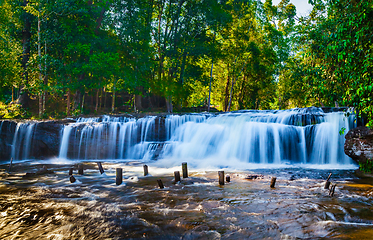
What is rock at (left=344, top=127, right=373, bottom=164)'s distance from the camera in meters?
11.6

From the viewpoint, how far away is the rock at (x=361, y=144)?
1158 cm

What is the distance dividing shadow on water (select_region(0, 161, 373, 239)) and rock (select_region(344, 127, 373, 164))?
139cm

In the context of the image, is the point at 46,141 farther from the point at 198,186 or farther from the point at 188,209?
the point at 188,209

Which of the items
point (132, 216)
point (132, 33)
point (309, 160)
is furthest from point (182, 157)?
point (132, 33)

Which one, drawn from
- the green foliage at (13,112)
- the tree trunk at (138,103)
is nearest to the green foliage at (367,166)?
the tree trunk at (138,103)

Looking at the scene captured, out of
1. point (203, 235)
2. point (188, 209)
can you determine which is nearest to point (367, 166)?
point (188, 209)

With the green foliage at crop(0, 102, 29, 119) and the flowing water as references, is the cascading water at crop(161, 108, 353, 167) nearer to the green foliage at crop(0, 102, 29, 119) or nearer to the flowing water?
the flowing water

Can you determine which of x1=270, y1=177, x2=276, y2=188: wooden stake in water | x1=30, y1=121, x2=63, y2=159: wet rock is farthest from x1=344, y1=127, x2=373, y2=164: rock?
x1=30, y1=121, x2=63, y2=159: wet rock

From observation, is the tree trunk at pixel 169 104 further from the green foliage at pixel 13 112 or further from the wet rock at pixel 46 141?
the green foliage at pixel 13 112

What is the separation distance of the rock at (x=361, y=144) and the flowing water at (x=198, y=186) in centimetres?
98

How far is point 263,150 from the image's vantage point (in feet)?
53.0

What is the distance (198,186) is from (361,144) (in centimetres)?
811

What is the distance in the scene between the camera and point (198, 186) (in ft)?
32.2

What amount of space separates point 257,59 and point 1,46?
29.4 metres
